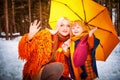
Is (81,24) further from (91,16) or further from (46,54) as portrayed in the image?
(46,54)

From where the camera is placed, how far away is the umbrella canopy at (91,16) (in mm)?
6023

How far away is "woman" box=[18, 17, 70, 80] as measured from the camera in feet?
19.3

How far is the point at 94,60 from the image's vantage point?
6027mm

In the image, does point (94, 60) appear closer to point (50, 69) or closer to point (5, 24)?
point (50, 69)

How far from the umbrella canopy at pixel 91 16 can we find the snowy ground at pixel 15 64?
20 cm

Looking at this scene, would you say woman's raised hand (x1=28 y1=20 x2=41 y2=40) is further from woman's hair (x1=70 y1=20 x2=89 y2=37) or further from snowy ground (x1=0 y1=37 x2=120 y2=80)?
woman's hair (x1=70 y1=20 x2=89 y2=37)

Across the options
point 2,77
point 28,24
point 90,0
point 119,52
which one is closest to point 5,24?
point 28,24

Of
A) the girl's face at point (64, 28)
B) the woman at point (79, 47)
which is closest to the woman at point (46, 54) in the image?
the girl's face at point (64, 28)

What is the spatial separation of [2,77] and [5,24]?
89cm

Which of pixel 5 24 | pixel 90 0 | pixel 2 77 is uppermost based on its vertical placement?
pixel 90 0

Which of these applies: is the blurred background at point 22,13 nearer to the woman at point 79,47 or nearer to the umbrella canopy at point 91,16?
the umbrella canopy at point 91,16

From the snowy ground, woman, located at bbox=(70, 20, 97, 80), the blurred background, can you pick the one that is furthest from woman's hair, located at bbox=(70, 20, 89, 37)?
the snowy ground

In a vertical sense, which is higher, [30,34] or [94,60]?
[30,34]

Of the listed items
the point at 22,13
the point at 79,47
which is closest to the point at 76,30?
the point at 79,47
